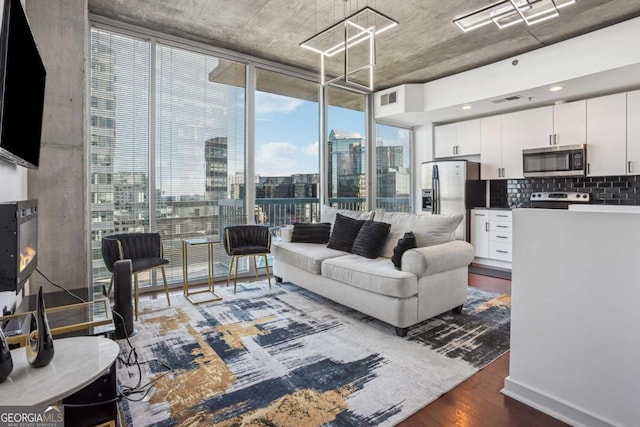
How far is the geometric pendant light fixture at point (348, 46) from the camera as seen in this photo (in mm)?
3346

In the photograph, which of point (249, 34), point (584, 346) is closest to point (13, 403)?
point (584, 346)

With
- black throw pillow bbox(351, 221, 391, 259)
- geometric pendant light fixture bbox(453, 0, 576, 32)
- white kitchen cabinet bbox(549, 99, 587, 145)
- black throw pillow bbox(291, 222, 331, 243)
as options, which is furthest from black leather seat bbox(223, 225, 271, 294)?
white kitchen cabinet bbox(549, 99, 587, 145)

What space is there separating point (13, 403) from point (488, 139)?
6141mm

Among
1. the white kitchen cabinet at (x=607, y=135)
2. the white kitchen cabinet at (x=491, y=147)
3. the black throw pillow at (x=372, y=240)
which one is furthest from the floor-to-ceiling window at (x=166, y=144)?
the white kitchen cabinet at (x=607, y=135)

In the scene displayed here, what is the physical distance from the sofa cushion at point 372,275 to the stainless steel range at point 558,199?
322 centimetres

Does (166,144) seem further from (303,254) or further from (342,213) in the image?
(342,213)

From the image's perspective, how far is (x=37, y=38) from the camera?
2.66m

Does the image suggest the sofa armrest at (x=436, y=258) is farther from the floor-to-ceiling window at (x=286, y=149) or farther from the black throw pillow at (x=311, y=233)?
the floor-to-ceiling window at (x=286, y=149)

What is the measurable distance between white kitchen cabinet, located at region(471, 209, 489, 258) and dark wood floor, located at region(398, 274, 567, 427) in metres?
3.71

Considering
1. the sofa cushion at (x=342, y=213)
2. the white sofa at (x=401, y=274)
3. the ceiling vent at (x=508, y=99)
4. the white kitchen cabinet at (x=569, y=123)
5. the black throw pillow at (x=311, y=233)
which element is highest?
the ceiling vent at (x=508, y=99)

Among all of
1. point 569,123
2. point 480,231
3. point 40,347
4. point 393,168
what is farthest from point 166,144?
point 569,123

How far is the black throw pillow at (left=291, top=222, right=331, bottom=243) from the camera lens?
4238mm

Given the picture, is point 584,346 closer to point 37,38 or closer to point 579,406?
point 579,406

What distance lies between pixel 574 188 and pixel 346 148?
3.45 metres
